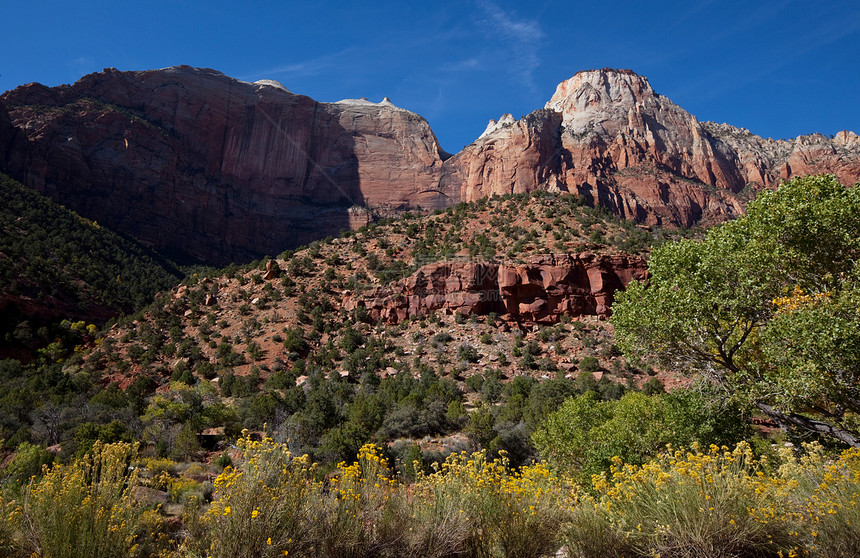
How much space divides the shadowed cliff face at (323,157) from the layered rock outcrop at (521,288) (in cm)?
5040

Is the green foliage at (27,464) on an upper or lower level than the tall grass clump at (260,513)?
lower

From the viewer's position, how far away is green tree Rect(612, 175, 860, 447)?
8430 millimetres

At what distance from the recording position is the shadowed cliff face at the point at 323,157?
267 ft

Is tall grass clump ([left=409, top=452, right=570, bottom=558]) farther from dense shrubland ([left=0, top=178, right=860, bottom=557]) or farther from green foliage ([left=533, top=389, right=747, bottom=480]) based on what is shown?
green foliage ([left=533, top=389, right=747, bottom=480])

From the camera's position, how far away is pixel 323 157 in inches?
4186

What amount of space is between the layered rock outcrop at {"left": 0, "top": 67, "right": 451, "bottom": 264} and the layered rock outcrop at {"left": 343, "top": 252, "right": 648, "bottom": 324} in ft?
193

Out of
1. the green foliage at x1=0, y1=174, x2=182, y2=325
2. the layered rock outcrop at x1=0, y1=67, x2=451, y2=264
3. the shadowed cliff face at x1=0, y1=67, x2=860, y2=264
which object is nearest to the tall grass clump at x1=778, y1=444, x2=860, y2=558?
the green foliage at x1=0, y1=174, x2=182, y2=325

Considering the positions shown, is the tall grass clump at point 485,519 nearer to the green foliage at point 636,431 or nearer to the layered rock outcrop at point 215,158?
the green foliage at point 636,431

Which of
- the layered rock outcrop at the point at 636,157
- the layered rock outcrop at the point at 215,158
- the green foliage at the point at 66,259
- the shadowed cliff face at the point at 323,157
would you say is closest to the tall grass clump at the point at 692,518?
the green foliage at the point at 66,259

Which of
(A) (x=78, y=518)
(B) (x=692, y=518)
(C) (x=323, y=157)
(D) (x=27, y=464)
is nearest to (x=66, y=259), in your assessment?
(D) (x=27, y=464)

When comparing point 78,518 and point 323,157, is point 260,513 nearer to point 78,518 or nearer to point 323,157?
point 78,518

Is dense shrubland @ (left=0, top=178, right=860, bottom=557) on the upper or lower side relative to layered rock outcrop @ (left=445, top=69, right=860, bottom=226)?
lower

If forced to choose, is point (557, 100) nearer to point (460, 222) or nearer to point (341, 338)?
point (460, 222)

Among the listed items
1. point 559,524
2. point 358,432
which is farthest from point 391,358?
point 559,524
